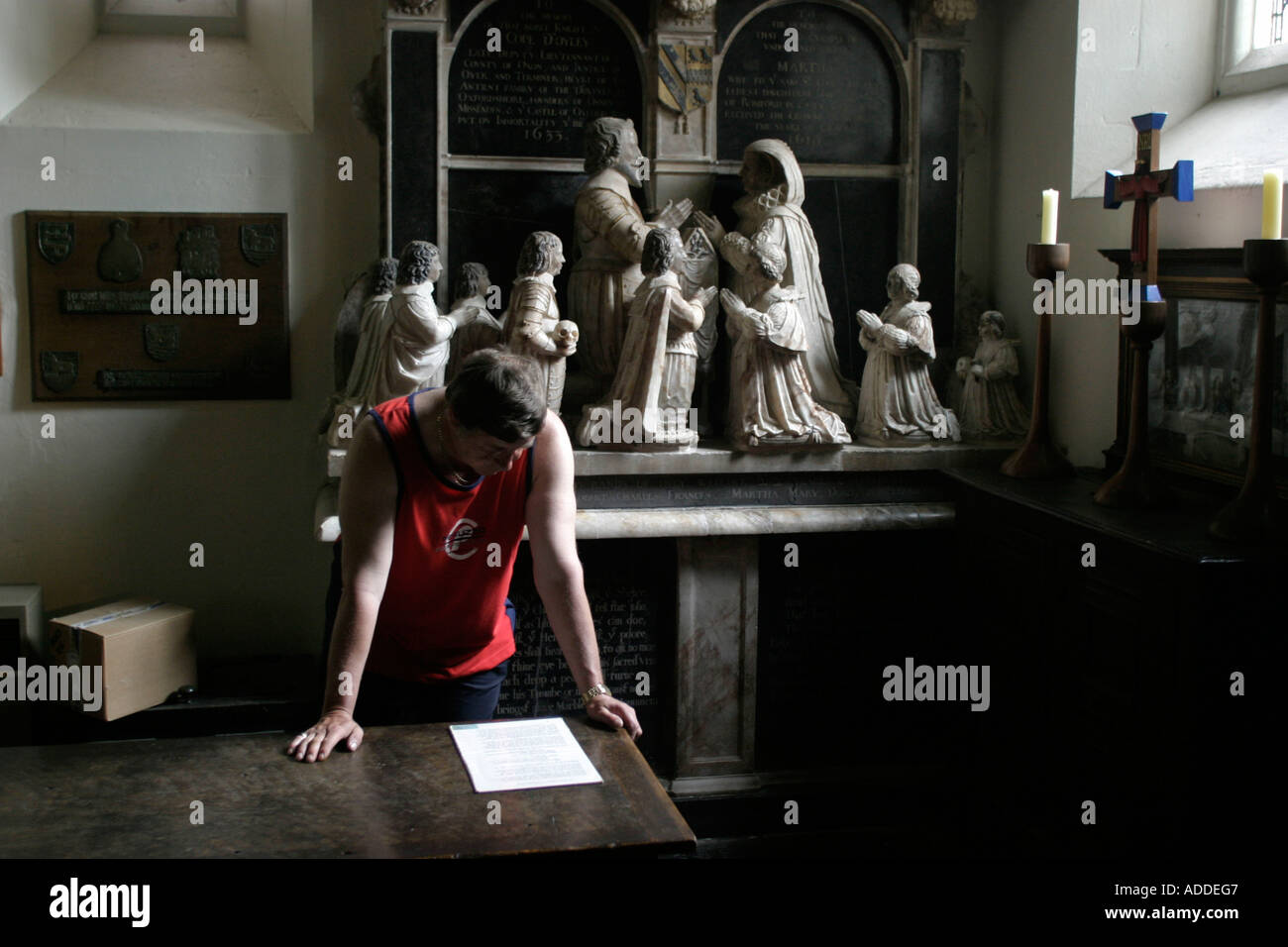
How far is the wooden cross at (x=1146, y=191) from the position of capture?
419cm

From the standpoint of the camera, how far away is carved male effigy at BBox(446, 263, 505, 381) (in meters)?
4.89

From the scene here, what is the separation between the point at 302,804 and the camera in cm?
256

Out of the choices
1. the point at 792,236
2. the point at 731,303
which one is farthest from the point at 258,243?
the point at 792,236

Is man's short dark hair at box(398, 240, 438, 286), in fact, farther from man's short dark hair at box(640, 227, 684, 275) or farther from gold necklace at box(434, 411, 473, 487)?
gold necklace at box(434, 411, 473, 487)

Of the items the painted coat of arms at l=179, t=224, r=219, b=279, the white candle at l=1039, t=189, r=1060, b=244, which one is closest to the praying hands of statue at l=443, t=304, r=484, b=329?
the painted coat of arms at l=179, t=224, r=219, b=279

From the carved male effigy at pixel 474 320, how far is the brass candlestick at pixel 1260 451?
8.31 feet

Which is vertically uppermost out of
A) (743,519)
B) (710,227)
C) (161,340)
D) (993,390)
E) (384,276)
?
(710,227)

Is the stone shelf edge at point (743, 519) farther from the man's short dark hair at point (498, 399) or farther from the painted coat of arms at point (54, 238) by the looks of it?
the man's short dark hair at point (498, 399)

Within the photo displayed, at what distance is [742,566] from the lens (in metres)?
4.92

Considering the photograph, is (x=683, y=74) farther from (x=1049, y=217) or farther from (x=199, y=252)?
(x=199, y=252)

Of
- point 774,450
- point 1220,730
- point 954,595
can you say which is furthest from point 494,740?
point 954,595

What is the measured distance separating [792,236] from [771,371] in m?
0.59

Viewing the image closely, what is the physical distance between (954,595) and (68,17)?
4277mm

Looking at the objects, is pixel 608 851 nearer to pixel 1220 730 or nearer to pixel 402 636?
pixel 402 636
